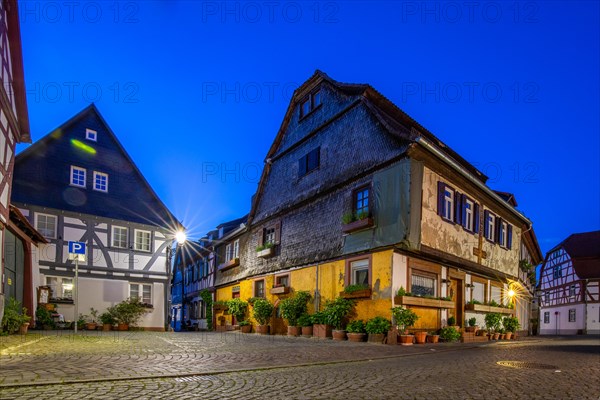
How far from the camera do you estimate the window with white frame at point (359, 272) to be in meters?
15.8

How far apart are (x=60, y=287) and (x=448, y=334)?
59.0 feet

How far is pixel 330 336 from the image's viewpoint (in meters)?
16.0

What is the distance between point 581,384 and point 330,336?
981cm

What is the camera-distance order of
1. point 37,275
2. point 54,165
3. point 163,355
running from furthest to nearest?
1. point 54,165
2. point 37,275
3. point 163,355

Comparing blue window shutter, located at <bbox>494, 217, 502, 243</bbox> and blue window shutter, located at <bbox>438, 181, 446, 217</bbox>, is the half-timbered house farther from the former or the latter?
blue window shutter, located at <bbox>494, 217, 502, 243</bbox>

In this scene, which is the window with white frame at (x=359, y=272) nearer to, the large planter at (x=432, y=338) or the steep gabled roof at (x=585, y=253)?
the large planter at (x=432, y=338)

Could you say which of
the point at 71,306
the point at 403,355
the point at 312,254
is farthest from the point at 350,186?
the point at 71,306

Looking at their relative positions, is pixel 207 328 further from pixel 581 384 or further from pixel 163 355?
pixel 581 384

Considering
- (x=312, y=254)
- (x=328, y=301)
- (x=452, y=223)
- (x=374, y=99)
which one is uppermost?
(x=374, y=99)

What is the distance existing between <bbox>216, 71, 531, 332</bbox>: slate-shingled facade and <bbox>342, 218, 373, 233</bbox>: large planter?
Answer: 0.12 ft

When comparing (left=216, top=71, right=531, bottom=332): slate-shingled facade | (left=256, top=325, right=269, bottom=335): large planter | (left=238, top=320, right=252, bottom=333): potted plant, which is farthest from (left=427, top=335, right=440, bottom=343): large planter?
(left=238, top=320, right=252, bottom=333): potted plant

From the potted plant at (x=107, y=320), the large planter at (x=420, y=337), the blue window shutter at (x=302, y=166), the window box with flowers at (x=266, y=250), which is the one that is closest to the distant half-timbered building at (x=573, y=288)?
the window box with flowers at (x=266, y=250)

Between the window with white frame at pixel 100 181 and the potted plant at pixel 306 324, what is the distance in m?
13.4

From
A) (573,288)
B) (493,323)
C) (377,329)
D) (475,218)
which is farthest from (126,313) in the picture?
(573,288)
